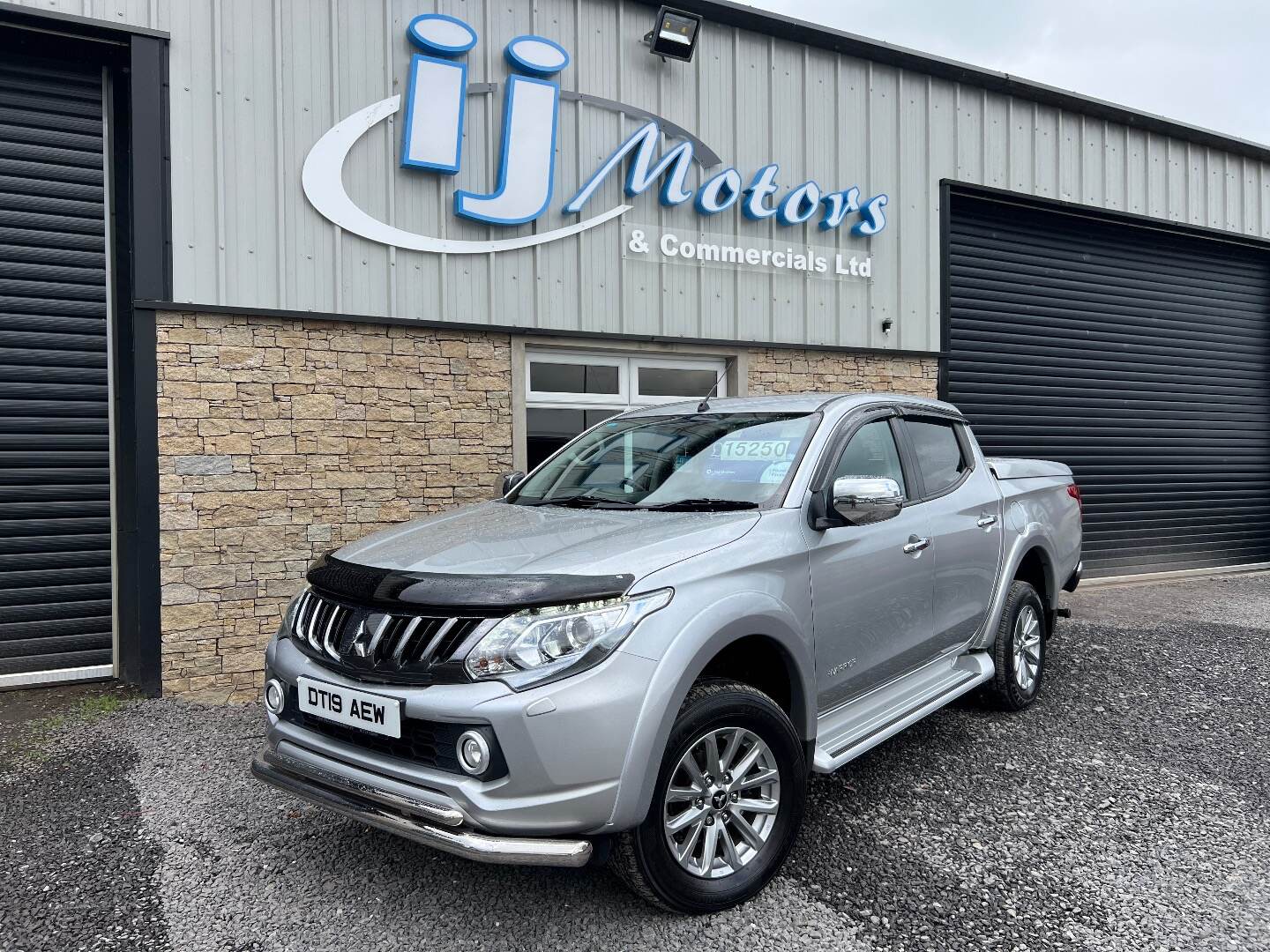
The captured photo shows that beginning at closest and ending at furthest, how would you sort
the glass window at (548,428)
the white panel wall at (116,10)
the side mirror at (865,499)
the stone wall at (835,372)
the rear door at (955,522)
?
1. the side mirror at (865,499)
2. the rear door at (955,522)
3. the white panel wall at (116,10)
4. the glass window at (548,428)
5. the stone wall at (835,372)

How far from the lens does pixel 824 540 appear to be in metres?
3.13

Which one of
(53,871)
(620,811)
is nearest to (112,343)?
(53,871)

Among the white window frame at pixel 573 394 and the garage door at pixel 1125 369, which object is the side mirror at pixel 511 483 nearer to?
the white window frame at pixel 573 394

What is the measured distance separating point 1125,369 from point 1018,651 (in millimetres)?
6896

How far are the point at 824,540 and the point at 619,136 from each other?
484cm

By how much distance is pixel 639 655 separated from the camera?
238cm

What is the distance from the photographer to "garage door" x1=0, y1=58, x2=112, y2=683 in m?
5.37

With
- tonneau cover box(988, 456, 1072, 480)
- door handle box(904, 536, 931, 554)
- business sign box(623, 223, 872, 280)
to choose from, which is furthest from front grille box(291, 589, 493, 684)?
business sign box(623, 223, 872, 280)

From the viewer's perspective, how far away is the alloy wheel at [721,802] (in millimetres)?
2582

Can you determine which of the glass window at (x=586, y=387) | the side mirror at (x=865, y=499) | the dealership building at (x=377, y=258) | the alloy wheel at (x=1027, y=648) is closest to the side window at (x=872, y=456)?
the side mirror at (x=865, y=499)

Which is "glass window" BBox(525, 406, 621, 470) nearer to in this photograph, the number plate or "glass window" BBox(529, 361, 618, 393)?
"glass window" BBox(529, 361, 618, 393)

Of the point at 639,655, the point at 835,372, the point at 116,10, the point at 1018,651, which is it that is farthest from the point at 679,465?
the point at 116,10

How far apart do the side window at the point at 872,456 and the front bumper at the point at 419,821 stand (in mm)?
1890

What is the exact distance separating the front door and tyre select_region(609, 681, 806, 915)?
41 cm
